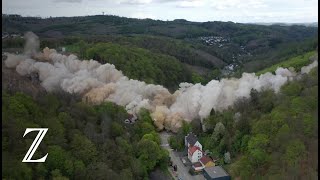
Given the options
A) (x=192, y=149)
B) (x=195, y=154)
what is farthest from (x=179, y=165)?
(x=192, y=149)

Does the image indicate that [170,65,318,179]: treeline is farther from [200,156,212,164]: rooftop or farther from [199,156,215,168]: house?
[200,156,212,164]: rooftop

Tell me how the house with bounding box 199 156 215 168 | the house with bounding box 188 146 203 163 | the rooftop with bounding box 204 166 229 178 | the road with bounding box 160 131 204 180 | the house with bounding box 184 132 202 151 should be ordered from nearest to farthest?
1. the rooftop with bounding box 204 166 229 178
2. the road with bounding box 160 131 204 180
3. the house with bounding box 199 156 215 168
4. the house with bounding box 188 146 203 163
5. the house with bounding box 184 132 202 151

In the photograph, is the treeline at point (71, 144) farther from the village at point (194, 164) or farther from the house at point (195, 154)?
the house at point (195, 154)

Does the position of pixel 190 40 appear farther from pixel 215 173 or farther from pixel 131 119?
pixel 215 173

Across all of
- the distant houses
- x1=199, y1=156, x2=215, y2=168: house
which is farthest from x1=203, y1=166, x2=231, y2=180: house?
x1=199, y1=156, x2=215, y2=168: house

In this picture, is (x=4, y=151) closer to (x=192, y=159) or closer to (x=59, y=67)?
(x=192, y=159)

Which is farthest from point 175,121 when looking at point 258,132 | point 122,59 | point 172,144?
point 122,59

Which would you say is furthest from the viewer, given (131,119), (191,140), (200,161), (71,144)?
(131,119)

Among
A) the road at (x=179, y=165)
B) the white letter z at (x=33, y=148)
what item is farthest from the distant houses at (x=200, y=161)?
the white letter z at (x=33, y=148)
